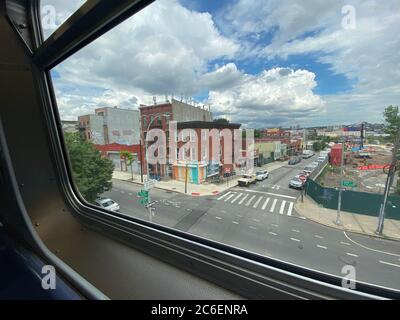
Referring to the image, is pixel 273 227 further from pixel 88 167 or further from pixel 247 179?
pixel 88 167

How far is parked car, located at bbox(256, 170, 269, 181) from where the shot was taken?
5.42ft

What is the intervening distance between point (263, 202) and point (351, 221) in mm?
540

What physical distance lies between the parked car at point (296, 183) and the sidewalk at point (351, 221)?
12cm

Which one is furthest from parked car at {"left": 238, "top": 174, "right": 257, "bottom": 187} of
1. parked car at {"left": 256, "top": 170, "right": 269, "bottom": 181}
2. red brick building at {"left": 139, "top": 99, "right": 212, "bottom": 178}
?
red brick building at {"left": 139, "top": 99, "right": 212, "bottom": 178}

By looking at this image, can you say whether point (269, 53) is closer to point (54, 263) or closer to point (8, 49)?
point (54, 263)

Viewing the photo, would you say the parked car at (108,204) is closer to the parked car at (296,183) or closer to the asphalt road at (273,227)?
the asphalt road at (273,227)

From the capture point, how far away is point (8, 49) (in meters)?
1.62

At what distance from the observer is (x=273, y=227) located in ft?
4.05

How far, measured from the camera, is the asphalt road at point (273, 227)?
845mm

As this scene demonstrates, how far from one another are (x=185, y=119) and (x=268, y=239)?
1010 millimetres

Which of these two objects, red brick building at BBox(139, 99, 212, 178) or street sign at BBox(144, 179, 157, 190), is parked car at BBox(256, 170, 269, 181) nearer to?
red brick building at BBox(139, 99, 212, 178)

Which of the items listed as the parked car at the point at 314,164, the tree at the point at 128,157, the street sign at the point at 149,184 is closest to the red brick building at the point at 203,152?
the street sign at the point at 149,184
